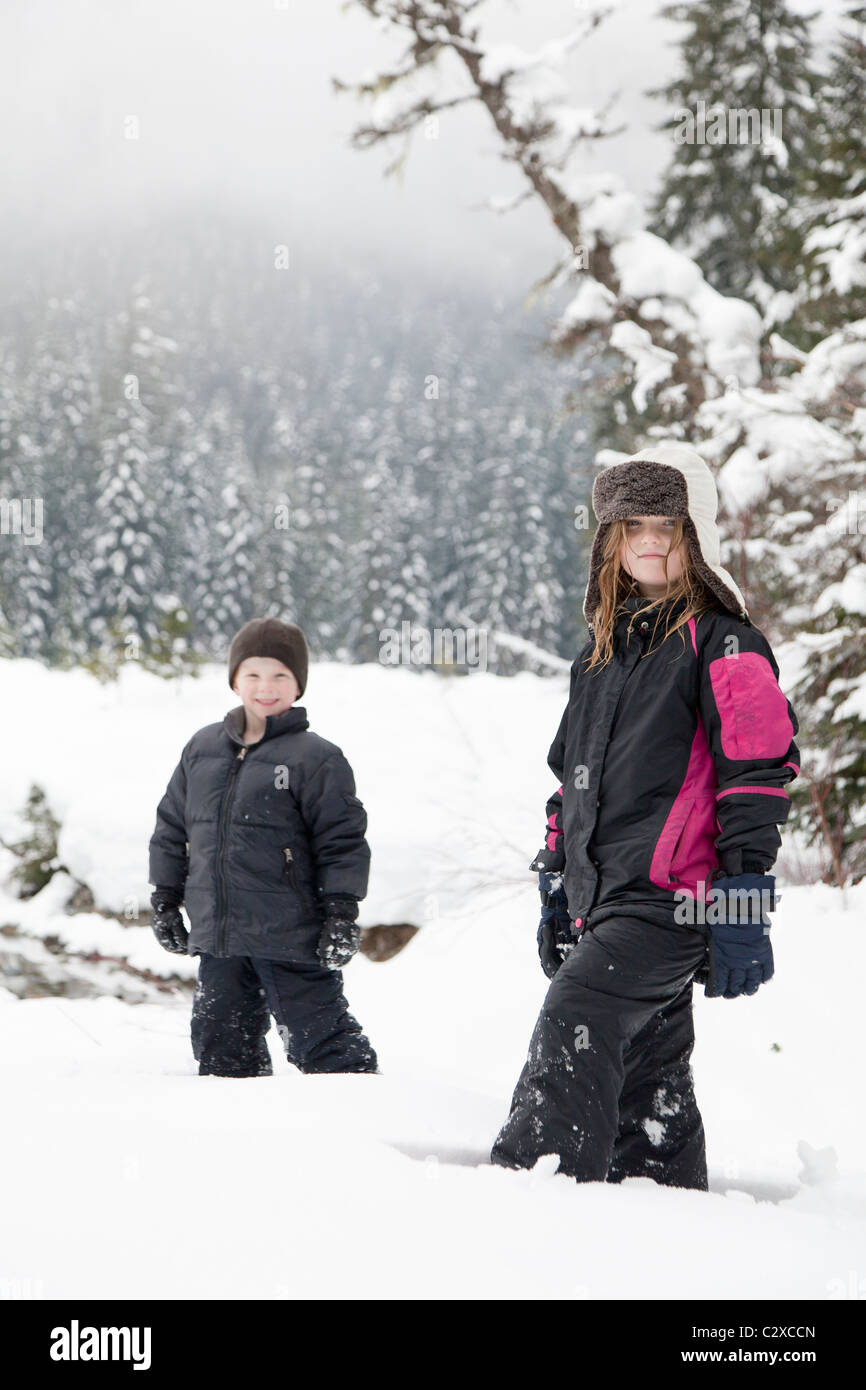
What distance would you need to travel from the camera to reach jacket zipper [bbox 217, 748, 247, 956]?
3500 mm

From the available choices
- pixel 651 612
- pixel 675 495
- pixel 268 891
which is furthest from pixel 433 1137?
pixel 675 495

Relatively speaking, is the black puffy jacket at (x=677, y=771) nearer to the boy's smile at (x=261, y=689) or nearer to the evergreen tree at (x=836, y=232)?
the boy's smile at (x=261, y=689)

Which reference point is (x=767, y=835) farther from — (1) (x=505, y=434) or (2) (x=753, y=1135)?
(1) (x=505, y=434)

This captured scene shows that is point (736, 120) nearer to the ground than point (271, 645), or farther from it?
farther from it

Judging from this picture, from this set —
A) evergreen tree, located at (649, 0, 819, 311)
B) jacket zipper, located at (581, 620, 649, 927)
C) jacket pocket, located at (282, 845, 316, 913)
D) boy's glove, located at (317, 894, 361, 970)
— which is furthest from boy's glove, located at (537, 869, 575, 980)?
evergreen tree, located at (649, 0, 819, 311)

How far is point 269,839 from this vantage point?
3.55 meters

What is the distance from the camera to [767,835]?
91.6 inches

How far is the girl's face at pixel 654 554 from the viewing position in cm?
272

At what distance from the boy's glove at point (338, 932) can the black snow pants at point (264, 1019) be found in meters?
0.11

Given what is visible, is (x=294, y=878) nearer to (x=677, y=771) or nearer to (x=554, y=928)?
(x=554, y=928)

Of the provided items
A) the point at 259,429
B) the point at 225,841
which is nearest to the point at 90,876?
the point at 225,841

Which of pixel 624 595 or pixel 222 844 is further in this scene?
pixel 222 844

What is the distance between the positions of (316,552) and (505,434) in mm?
11316

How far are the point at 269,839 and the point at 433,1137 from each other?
1312mm
